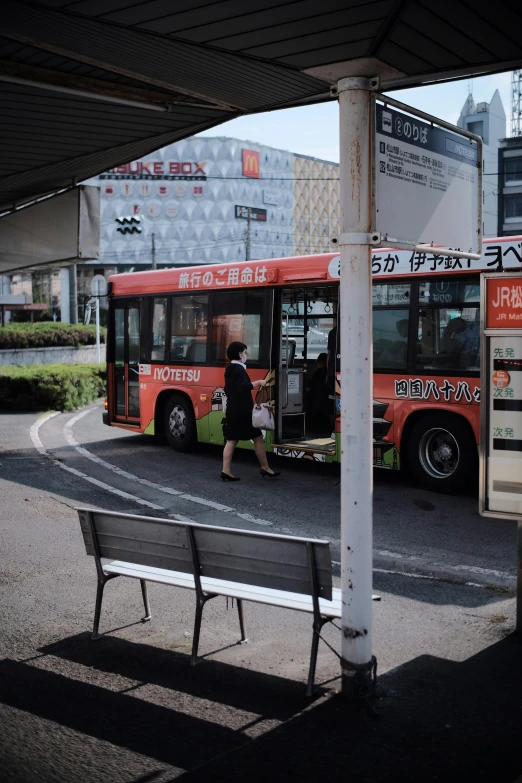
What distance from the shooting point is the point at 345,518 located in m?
4.66

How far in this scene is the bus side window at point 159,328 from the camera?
14281mm

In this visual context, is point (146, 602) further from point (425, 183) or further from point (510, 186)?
point (510, 186)

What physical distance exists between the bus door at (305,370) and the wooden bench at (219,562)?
20.0 feet

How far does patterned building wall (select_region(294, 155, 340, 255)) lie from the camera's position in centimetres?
8819

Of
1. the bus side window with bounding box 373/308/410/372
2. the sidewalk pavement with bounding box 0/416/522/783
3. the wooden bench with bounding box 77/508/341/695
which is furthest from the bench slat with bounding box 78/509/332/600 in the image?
the bus side window with bounding box 373/308/410/372

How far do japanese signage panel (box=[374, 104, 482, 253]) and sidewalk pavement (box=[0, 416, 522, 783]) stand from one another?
2.52 metres

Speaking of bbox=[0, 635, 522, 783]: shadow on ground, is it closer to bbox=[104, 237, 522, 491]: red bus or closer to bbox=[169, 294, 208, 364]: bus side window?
bbox=[104, 237, 522, 491]: red bus

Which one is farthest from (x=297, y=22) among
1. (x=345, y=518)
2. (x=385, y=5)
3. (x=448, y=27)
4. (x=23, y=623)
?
(x=23, y=623)

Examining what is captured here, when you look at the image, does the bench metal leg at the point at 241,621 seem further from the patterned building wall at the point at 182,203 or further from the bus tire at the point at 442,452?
the patterned building wall at the point at 182,203

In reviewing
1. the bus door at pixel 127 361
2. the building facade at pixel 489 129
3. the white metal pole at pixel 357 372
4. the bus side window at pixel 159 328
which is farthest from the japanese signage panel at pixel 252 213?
the white metal pole at pixel 357 372

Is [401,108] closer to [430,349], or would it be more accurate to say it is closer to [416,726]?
[416,726]

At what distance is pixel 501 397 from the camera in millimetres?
5926

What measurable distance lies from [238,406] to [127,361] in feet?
14.5

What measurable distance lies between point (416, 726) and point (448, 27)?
3557 millimetres
